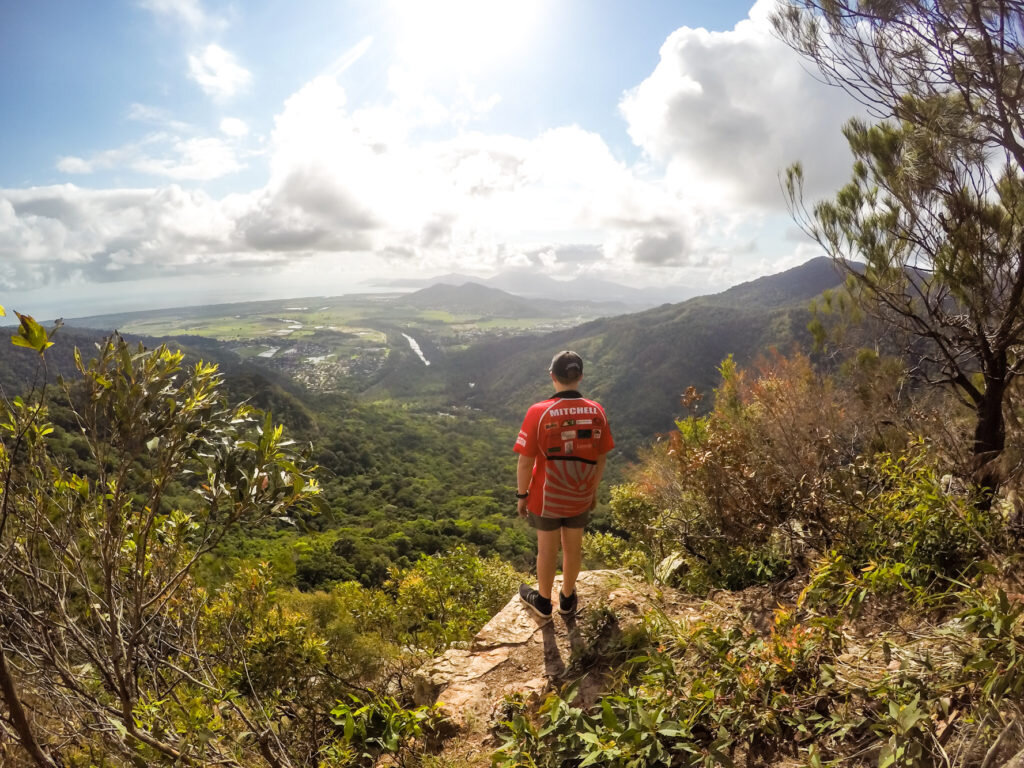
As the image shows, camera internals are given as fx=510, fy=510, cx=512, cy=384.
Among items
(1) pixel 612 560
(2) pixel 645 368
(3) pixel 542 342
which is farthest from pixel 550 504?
(3) pixel 542 342

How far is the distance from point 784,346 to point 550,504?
80102 millimetres

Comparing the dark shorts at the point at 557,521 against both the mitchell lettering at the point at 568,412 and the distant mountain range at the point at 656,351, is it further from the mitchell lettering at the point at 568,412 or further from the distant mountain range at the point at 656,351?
the distant mountain range at the point at 656,351

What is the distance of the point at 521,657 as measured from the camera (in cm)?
326

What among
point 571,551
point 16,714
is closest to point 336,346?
point 571,551

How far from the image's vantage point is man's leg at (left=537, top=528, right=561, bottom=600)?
3.29m

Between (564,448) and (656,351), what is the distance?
9295 centimetres

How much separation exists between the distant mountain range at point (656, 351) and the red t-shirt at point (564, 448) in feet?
213

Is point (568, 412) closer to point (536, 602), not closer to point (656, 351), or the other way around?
point (536, 602)

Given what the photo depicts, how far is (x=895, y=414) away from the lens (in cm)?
476

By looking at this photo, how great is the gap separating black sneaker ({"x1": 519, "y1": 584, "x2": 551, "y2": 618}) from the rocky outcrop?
56mm

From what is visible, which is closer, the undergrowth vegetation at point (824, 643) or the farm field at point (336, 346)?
the undergrowth vegetation at point (824, 643)

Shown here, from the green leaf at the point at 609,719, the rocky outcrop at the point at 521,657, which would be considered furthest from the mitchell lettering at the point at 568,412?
the green leaf at the point at 609,719

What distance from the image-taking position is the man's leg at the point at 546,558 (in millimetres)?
3285

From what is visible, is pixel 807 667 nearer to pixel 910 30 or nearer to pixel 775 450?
pixel 775 450
